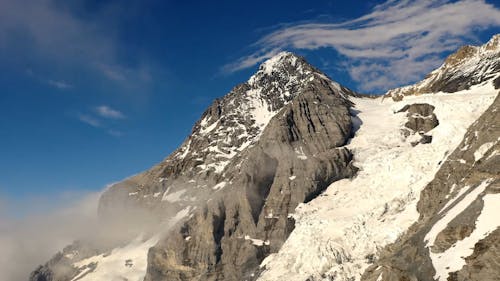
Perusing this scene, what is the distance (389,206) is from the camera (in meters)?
122

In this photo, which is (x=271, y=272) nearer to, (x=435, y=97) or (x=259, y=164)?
(x=259, y=164)

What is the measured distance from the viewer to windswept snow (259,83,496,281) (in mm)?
114125

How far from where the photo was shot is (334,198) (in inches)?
5502

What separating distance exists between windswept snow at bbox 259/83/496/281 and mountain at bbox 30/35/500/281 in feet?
1.12

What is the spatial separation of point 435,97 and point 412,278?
326 ft

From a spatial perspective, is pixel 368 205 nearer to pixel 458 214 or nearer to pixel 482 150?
pixel 482 150

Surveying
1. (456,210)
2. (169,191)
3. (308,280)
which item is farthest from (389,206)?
(169,191)

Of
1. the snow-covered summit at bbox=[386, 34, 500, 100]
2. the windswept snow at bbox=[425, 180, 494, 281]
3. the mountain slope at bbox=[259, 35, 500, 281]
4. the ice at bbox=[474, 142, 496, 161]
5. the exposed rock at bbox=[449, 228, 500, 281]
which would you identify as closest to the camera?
the exposed rock at bbox=[449, 228, 500, 281]

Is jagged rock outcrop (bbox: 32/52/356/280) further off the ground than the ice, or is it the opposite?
jagged rock outcrop (bbox: 32/52/356/280)

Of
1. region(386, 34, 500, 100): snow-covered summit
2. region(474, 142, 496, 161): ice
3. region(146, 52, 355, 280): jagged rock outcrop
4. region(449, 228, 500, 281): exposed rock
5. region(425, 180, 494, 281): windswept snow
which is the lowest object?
region(449, 228, 500, 281): exposed rock

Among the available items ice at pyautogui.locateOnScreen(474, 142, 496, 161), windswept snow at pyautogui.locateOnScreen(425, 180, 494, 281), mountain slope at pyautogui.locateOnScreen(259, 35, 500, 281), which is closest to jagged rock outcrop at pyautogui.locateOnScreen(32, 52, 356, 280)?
mountain slope at pyautogui.locateOnScreen(259, 35, 500, 281)

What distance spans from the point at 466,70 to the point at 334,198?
239ft

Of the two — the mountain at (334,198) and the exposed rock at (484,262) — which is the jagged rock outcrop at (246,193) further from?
the exposed rock at (484,262)

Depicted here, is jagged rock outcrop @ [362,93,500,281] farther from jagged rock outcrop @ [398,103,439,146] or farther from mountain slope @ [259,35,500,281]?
jagged rock outcrop @ [398,103,439,146]
